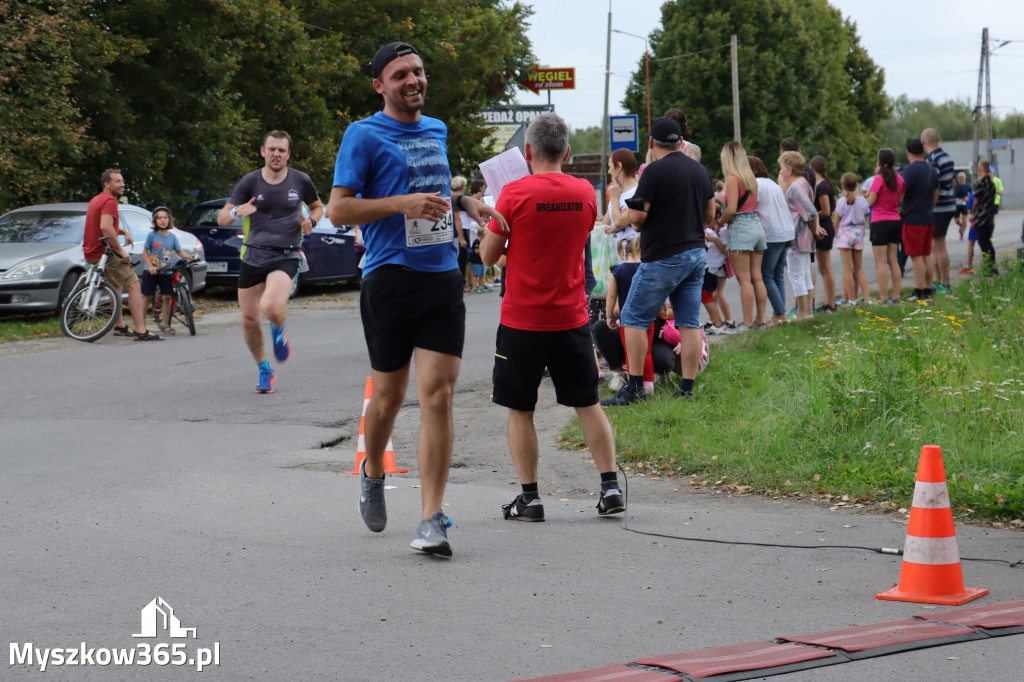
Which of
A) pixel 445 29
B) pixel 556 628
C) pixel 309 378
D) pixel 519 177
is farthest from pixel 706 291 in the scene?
pixel 445 29

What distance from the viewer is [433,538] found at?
5023 mm

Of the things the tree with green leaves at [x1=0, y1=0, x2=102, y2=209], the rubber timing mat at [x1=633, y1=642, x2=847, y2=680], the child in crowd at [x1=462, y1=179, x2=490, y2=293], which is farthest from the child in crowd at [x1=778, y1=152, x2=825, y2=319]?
the tree with green leaves at [x1=0, y1=0, x2=102, y2=209]

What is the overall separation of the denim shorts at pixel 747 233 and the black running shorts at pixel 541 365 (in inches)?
270

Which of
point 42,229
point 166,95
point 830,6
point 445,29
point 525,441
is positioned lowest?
point 525,441

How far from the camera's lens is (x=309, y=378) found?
11.2 meters

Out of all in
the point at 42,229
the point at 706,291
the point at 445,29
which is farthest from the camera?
the point at 445,29

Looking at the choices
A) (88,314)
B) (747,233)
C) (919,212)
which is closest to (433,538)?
(747,233)

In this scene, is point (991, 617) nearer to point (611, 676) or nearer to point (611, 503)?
point (611, 676)

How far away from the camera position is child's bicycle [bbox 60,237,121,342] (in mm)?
14867

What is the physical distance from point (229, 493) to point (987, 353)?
581cm

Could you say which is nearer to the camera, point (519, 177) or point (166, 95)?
point (519, 177)

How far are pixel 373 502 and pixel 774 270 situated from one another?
8359 millimetres

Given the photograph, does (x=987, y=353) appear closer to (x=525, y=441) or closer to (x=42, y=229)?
(x=525, y=441)

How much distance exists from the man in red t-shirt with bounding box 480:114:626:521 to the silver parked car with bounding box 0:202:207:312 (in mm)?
11716
